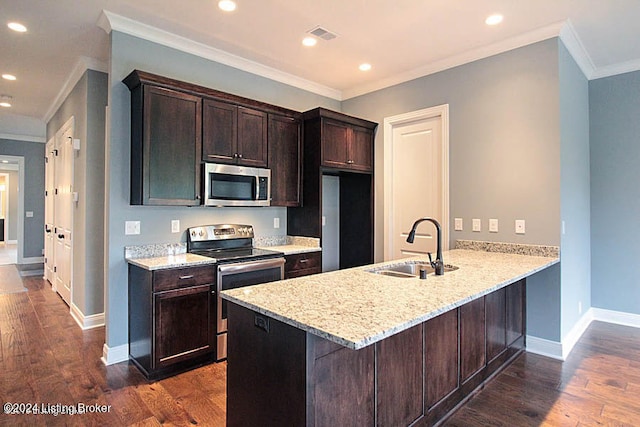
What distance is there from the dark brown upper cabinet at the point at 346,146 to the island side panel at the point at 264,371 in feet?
8.32

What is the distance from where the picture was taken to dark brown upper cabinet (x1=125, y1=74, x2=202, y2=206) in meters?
2.89

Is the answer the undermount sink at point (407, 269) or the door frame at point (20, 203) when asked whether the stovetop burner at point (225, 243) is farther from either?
the door frame at point (20, 203)

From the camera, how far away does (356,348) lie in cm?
114

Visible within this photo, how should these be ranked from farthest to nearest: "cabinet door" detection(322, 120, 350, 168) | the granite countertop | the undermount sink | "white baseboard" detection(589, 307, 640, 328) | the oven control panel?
"cabinet door" detection(322, 120, 350, 168) → "white baseboard" detection(589, 307, 640, 328) → the oven control panel → the undermount sink → the granite countertop

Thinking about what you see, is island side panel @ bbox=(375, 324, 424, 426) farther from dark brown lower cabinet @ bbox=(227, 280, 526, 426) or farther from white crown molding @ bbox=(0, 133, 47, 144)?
white crown molding @ bbox=(0, 133, 47, 144)

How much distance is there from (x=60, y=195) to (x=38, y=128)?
309cm

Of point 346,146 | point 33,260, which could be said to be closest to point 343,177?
point 346,146

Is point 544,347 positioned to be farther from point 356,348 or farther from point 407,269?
point 356,348

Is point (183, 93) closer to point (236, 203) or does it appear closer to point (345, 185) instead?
point (236, 203)

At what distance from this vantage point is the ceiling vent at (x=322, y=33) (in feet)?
10.4

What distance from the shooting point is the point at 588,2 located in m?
2.71

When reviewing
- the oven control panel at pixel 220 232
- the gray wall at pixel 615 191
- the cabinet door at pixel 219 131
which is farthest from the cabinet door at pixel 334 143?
the gray wall at pixel 615 191

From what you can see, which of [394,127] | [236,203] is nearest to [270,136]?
[236,203]

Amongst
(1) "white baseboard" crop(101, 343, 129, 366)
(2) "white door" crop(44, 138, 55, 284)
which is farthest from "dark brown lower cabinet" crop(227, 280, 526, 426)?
(2) "white door" crop(44, 138, 55, 284)
